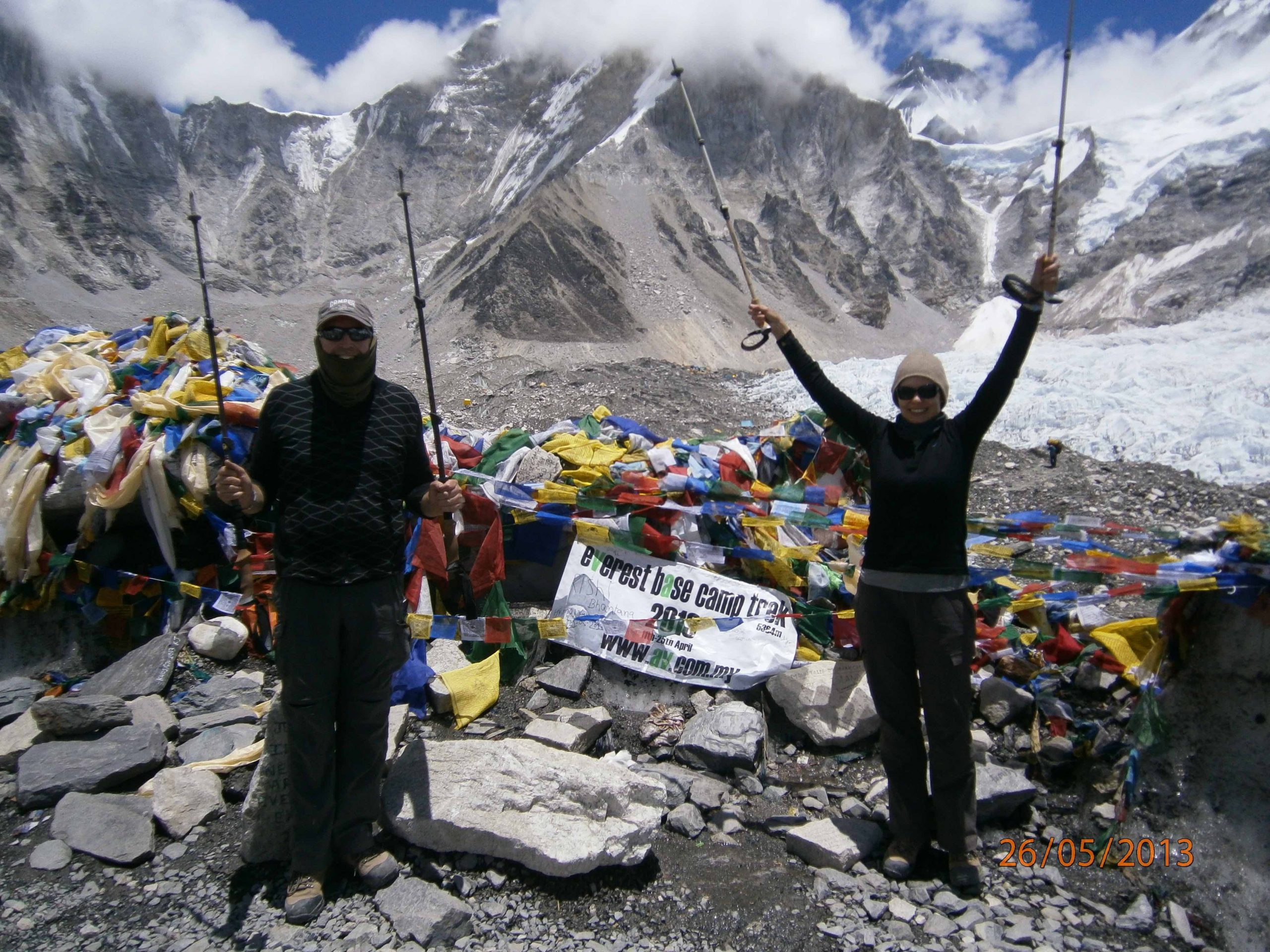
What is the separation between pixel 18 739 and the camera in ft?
12.7

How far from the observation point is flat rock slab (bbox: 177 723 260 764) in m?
3.76

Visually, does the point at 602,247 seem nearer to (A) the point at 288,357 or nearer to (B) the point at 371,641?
(A) the point at 288,357

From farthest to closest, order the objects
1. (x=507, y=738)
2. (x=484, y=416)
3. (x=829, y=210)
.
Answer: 1. (x=829, y=210)
2. (x=484, y=416)
3. (x=507, y=738)

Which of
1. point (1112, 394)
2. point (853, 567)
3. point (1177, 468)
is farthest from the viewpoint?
point (1112, 394)

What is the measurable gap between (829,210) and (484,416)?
60307 millimetres

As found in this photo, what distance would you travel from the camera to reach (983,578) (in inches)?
169

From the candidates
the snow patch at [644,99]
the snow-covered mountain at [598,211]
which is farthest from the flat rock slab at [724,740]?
the snow patch at [644,99]

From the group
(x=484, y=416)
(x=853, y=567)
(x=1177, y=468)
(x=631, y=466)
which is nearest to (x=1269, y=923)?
(x=853, y=567)

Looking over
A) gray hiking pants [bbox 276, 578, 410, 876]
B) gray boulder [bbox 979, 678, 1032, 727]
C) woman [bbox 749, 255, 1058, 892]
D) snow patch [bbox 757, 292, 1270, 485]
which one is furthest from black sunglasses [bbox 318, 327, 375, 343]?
snow patch [bbox 757, 292, 1270, 485]

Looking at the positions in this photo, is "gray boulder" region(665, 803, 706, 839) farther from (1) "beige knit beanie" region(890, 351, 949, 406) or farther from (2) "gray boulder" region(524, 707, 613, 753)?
(1) "beige knit beanie" region(890, 351, 949, 406)

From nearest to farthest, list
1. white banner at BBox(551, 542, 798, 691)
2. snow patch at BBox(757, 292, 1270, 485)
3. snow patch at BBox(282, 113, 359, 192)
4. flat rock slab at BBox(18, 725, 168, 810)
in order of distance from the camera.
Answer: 1. flat rock slab at BBox(18, 725, 168, 810)
2. white banner at BBox(551, 542, 798, 691)
3. snow patch at BBox(757, 292, 1270, 485)
4. snow patch at BBox(282, 113, 359, 192)

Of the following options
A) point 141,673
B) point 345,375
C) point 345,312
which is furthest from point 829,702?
point 141,673

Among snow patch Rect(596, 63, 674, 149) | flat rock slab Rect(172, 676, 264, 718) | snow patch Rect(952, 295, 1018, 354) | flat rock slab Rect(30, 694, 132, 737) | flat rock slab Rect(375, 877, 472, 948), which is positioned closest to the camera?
flat rock slab Rect(375, 877, 472, 948)
